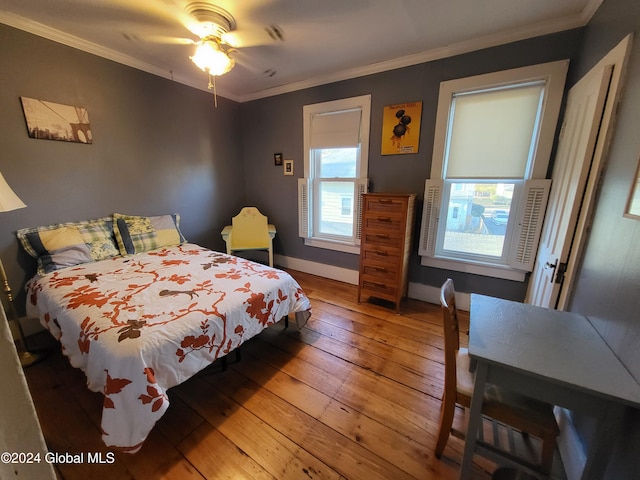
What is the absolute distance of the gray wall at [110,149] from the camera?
201cm

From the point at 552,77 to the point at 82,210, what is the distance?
13.7 ft

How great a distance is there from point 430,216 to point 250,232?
89.4 inches

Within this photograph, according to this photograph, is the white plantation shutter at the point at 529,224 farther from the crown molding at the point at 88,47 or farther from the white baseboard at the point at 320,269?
the crown molding at the point at 88,47

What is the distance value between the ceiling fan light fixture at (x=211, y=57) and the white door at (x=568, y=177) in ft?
7.86

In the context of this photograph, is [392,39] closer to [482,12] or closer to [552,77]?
[482,12]

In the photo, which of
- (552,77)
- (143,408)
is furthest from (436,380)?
(552,77)

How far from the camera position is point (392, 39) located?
2.17 meters

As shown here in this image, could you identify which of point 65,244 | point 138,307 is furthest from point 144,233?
point 138,307

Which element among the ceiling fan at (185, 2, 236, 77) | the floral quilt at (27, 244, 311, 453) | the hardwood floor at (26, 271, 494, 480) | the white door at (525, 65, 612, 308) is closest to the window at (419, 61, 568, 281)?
the white door at (525, 65, 612, 308)

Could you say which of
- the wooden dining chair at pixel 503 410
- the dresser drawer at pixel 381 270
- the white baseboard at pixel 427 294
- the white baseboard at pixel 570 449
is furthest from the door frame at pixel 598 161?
the dresser drawer at pixel 381 270

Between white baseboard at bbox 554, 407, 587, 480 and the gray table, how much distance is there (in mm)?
265

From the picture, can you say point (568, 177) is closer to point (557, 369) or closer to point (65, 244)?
point (557, 369)

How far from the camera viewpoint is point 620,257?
1.06 metres

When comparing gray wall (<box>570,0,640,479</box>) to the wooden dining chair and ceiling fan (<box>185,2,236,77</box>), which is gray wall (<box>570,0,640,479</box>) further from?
ceiling fan (<box>185,2,236,77</box>)
